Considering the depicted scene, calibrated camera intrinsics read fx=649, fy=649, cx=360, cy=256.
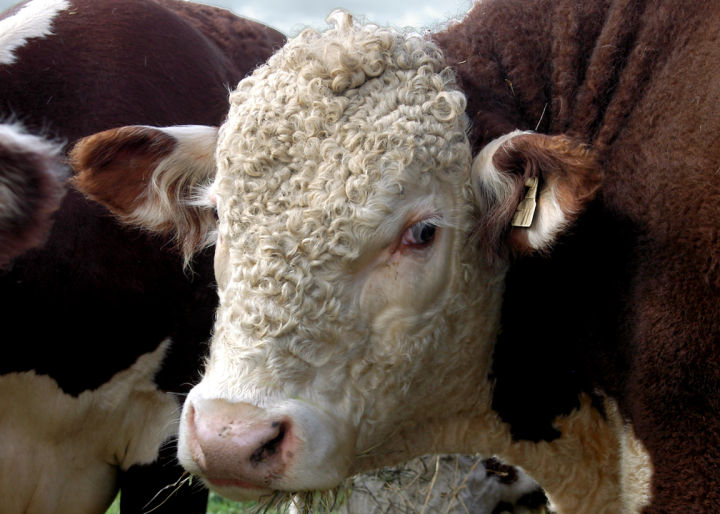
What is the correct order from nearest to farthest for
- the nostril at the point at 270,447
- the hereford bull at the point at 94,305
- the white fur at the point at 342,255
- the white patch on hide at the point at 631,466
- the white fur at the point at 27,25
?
the nostril at the point at 270,447 → the white fur at the point at 342,255 → the white patch on hide at the point at 631,466 → the hereford bull at the point at 94,305 → the white fur at the point at 27,25

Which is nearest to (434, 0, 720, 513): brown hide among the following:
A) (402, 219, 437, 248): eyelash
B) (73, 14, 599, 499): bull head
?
(73, 14, 599, 499): bull head

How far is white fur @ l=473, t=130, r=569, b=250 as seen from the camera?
91.4 inches

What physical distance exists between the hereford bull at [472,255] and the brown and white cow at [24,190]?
0.40 metres

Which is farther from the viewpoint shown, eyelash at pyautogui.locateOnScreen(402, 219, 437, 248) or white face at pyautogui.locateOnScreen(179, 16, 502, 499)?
eyelash at pyautogui.locateOnScreen(402, 219, 437, 248)

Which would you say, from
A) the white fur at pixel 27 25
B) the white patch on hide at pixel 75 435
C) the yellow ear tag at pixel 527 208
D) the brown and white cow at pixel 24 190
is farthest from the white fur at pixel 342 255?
the white fur at pixel 27 25

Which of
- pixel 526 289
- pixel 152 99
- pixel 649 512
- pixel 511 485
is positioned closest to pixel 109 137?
pixel 152 99

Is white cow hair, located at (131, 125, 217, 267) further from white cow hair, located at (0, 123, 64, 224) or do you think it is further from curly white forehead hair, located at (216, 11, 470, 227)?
white cow hair, located at (0, 123, 64, 224)

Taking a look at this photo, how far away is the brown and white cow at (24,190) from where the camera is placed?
239 centimetres

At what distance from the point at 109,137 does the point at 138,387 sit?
4.51 ft

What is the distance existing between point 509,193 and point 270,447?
126 centimetres

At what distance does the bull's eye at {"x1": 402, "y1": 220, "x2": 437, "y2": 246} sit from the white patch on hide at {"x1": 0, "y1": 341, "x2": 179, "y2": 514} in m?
1.72

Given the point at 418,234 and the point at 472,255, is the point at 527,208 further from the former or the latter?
the point at 418,234

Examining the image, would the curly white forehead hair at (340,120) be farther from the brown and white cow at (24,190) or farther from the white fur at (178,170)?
the brown and white cow at (24,190)

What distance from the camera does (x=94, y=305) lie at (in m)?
3.22
